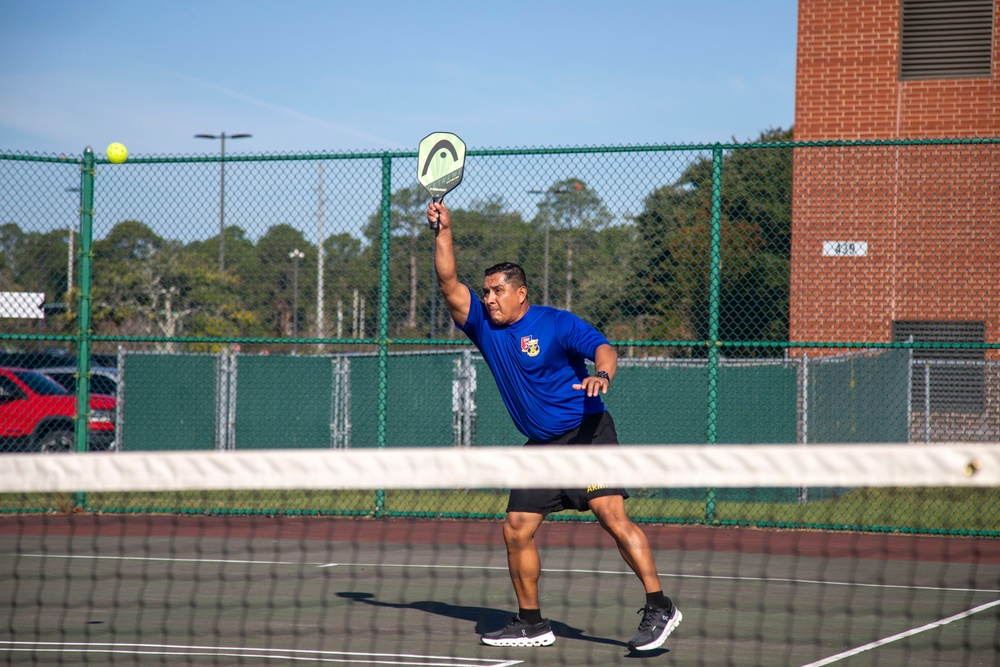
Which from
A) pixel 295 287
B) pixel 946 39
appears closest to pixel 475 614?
pixel 295 287

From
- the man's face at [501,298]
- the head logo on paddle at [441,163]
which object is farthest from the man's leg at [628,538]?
the head logo on paddle at [441,163]

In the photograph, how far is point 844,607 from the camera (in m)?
6.65

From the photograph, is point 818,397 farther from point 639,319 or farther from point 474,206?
point 474,206

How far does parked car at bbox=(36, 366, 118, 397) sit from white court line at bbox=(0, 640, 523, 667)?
6.97 m

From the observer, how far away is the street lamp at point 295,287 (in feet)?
37.0

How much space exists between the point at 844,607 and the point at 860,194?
35.2 feet

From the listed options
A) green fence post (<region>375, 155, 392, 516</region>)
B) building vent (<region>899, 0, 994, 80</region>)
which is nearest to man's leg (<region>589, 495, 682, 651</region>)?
green fence post (<region>375, 155, 392, 516</region>)

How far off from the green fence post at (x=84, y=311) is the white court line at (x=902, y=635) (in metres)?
7.83

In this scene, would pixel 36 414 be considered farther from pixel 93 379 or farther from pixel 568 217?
pixel 568 217

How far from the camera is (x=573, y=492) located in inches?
221

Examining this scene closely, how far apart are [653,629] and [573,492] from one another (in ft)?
2.51

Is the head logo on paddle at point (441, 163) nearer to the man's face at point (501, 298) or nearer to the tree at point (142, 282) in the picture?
the man's face at point (501, 298)

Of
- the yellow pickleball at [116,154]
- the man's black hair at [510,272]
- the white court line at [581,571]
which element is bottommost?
the white court line at [581,571]

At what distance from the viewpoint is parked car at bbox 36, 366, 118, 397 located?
40.2ft
